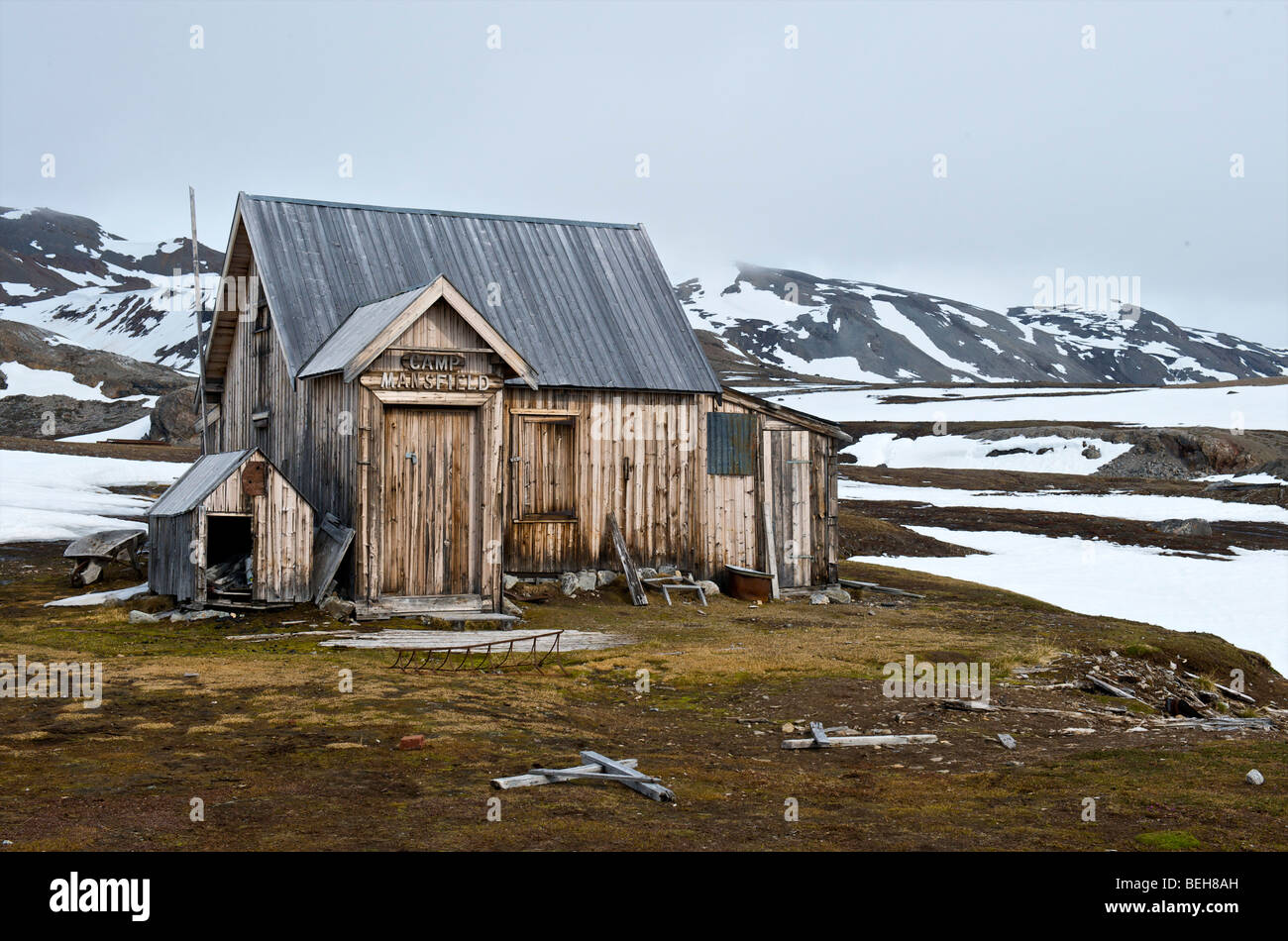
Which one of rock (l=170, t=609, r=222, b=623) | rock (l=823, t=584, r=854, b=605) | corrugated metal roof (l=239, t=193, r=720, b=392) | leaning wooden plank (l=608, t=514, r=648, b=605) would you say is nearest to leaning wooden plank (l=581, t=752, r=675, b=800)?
rock (l=170, t=609, r=222, b=623)

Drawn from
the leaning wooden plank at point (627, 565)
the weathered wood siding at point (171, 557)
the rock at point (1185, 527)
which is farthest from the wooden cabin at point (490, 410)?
the rock at point (1185, 527)

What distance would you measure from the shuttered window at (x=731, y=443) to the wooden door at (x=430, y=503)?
6.33m

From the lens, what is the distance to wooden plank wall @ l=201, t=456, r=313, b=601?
59.2 feet

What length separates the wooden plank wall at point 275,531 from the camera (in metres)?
18.0

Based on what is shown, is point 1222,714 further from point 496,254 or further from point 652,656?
point 496,254

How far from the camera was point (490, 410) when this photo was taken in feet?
63.4

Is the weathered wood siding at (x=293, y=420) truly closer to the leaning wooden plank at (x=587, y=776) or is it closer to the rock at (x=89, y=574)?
the rock at (x=89, y=574)

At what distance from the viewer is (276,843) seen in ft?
23.7

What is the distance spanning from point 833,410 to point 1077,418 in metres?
23.5

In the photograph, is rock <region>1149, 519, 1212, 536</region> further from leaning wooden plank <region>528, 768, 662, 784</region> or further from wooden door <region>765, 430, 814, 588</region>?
leaning wooden plank <region>528, 768, 662, 784</region>


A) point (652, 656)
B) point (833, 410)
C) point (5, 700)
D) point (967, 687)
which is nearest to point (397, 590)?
point (652, 656)

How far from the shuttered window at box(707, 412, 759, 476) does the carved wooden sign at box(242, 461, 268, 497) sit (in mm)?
9227

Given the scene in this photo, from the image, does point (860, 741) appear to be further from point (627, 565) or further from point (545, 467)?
point (545, 467)

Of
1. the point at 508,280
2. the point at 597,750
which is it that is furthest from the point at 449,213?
the point at 597,750
